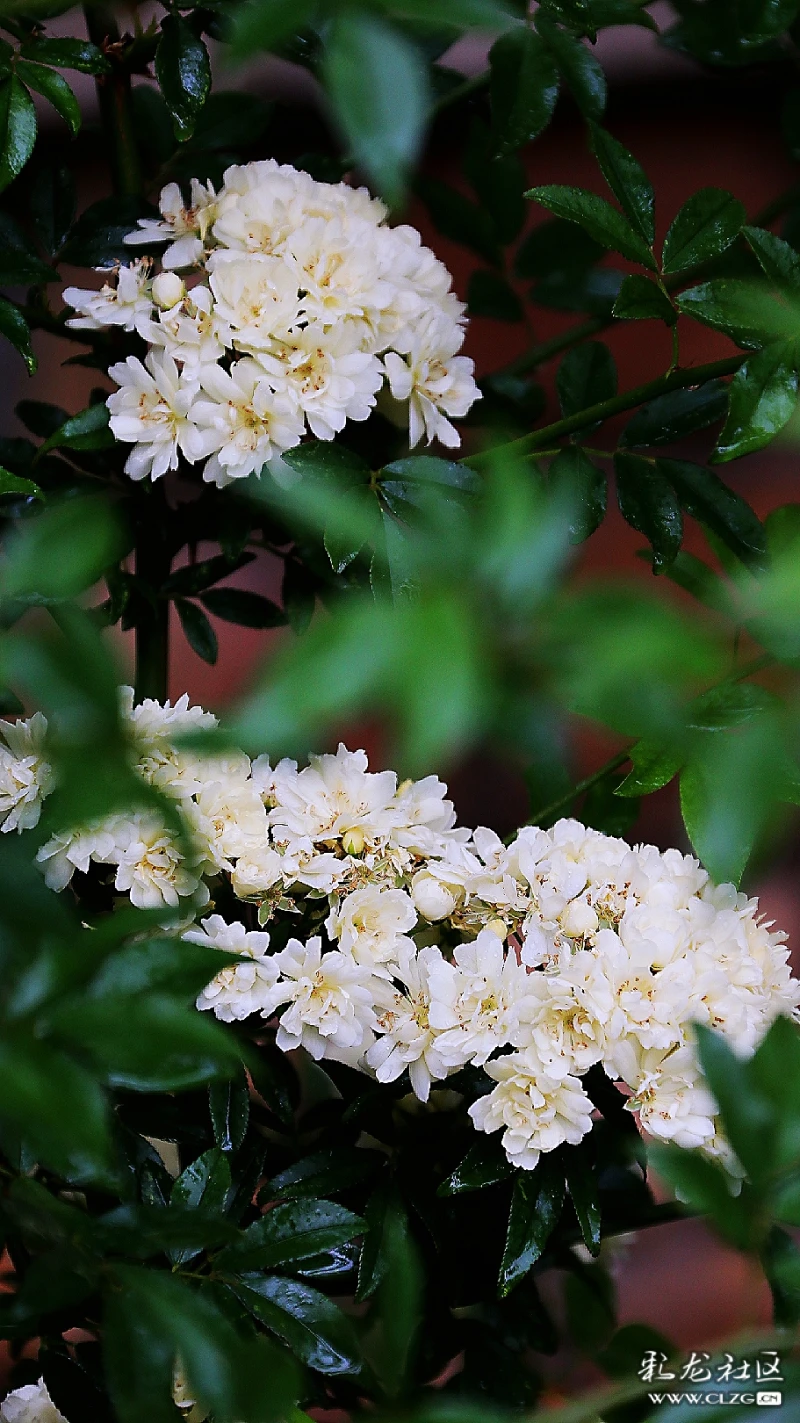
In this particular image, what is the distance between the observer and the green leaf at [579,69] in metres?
0.63

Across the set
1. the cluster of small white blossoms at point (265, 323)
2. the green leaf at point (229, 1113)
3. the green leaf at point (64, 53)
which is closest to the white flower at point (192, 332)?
the cluster of small white blossoms at point (265, 323)

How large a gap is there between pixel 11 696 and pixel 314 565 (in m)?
0.20

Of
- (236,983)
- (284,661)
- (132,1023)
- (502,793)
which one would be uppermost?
(284,661)

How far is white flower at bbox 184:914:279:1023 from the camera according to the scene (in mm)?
527

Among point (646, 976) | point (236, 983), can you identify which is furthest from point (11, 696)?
point (646, 976)

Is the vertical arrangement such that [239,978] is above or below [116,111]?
below

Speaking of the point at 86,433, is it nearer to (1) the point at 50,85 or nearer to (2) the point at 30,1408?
(1) the point at 50,85

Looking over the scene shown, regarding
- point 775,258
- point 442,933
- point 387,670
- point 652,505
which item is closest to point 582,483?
point 652,505

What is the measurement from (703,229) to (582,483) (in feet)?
0.44

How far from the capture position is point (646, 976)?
1.69 feet

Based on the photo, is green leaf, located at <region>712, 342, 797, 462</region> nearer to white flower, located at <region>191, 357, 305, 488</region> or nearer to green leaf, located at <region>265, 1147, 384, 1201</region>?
white flower, located at <region>191, 357, 305, 488</region>

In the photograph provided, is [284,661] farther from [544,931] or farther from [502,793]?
[502,793]

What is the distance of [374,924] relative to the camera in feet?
1.79

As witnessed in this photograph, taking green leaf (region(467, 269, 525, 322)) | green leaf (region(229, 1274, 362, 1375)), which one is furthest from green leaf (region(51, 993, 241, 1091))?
green leaf (region(467, 269, 525, 322))
